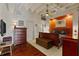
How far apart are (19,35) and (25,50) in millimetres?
307

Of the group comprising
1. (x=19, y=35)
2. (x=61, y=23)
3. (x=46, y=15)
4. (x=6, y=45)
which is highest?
(x=46, y=15)

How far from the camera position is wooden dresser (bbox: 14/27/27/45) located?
191 cm

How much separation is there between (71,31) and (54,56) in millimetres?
585

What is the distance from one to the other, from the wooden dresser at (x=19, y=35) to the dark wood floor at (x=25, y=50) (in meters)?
0.09

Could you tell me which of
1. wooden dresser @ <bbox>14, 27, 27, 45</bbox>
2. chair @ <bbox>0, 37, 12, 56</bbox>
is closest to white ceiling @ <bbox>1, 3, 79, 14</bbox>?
wooden dresser @ <bbox>14, 27, 27, 45</bbox>

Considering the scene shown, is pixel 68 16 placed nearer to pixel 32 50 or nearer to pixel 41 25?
pixel 41 25

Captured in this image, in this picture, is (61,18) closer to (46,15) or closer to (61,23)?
(61,23)

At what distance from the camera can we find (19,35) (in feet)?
6.43

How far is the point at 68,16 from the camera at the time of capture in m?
1.80

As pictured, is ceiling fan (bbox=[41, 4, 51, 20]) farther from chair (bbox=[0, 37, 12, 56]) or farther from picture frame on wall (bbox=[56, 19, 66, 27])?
chair (bbox=[0, 37, 12, 56])

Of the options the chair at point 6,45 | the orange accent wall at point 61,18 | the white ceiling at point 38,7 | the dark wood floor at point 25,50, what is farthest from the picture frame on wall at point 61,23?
the chair at point 6,45

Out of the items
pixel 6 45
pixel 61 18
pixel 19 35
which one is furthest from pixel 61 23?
pixel 6 45

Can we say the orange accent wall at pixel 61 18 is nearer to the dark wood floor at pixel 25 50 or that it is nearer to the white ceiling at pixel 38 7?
the white ceiling at pixel 38 7

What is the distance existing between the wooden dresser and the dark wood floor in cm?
9
